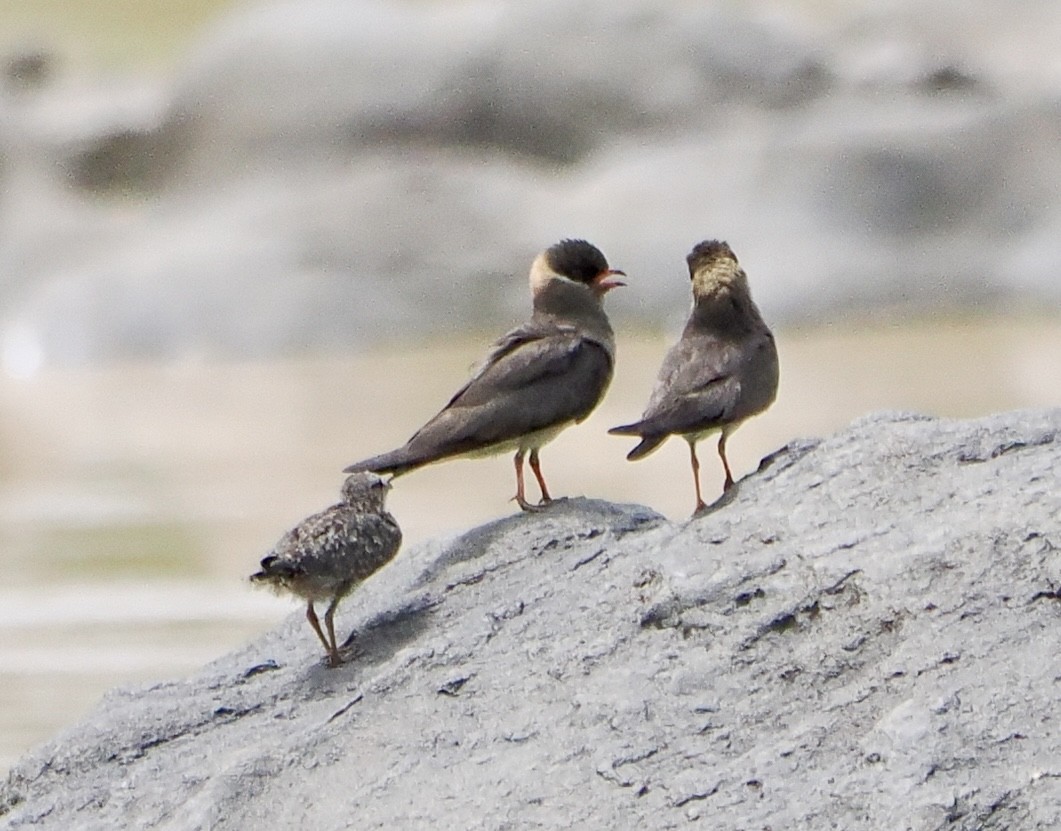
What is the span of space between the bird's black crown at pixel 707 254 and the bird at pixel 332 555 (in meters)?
1.25

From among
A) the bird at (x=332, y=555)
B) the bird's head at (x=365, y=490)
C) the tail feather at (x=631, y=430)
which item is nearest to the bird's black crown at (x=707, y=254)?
the tail feather at (x=631, y=430)

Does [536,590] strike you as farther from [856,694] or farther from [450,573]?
[856,694]

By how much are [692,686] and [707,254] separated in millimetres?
1961

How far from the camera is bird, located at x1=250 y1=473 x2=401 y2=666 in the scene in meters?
5.22

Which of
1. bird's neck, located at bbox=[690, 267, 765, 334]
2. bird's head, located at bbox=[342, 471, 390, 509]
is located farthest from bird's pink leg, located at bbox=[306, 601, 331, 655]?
bird's neck, located at bbox=[690, 267, 765, 334]

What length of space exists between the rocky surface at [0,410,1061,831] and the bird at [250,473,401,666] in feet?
0.45

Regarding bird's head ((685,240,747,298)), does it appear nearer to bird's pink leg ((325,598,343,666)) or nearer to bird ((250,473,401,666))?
bird ((250,473,401,666))

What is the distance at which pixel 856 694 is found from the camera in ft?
14.6

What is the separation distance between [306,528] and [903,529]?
1.47 m

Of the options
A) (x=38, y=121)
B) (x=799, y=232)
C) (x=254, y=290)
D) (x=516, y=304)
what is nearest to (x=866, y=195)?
(x=799, y=232)

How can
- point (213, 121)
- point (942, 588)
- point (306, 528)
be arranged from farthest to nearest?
point (213, 121) → point (306, 528) → point (942, 588)

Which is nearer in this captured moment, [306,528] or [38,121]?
[306,528]

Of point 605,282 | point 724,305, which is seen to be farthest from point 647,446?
point 605,282

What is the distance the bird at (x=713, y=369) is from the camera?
19.0ft
